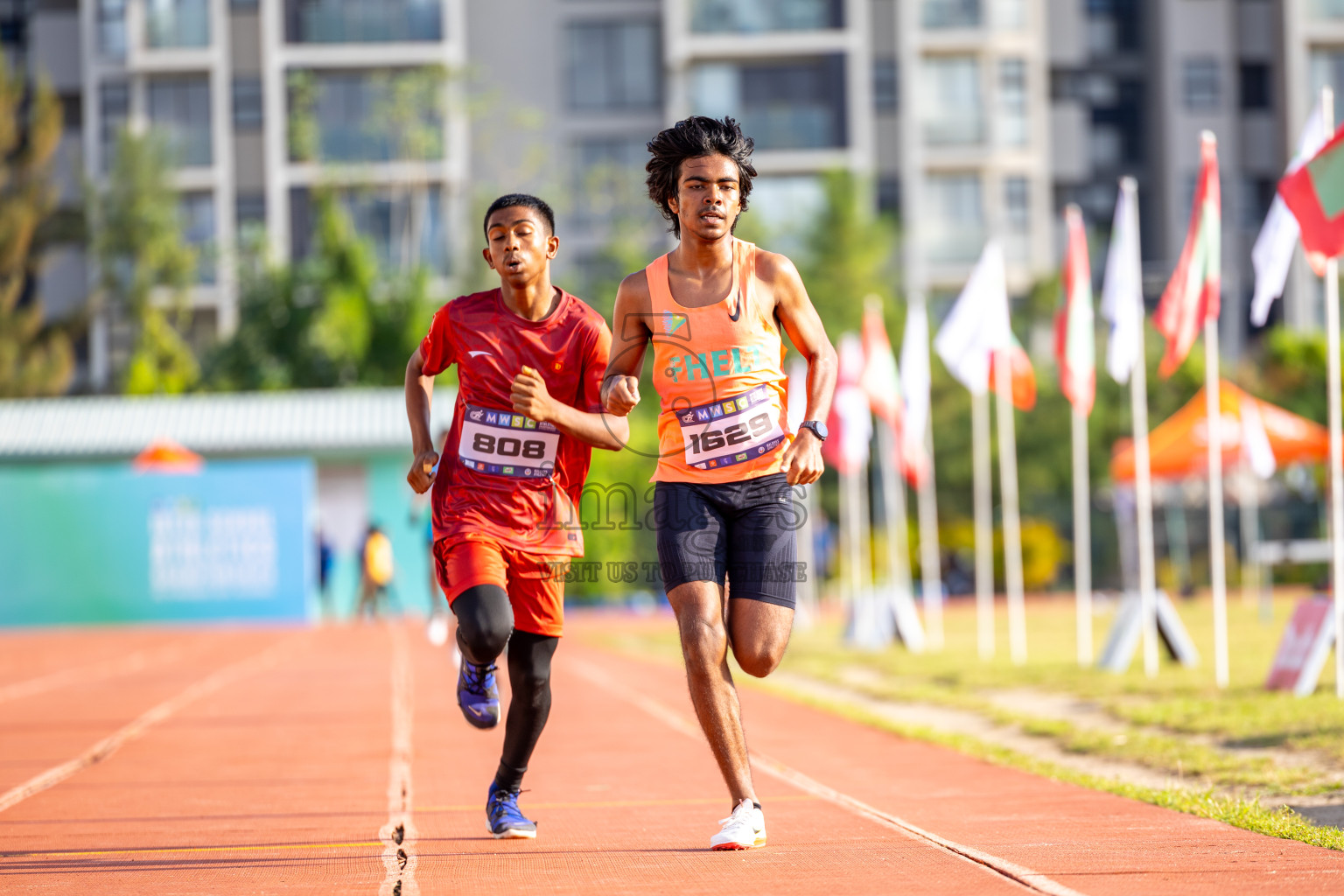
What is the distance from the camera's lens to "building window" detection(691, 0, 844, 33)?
160ft

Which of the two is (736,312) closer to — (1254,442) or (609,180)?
(1254,442)

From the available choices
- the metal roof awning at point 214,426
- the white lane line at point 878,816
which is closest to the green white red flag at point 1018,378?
the white lane line at point 878,816

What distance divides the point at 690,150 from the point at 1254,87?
49.1m

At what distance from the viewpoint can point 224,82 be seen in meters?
49.1

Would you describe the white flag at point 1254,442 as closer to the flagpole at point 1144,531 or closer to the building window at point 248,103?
the flagpole at point 1144,531

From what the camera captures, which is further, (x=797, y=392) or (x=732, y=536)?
(x=797, y=392)

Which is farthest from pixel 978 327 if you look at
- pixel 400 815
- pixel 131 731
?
pixel 400 815

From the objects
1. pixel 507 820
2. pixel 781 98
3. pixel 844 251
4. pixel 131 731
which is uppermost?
pixel 781 98

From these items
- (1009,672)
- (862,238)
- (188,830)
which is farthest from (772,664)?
(862,238)

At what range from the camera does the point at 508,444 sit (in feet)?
19.7

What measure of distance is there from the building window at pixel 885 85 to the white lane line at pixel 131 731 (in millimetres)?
33622

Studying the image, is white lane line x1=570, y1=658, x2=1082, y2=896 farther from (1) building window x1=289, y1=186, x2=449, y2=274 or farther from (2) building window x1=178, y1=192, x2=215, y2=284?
(2) building window x1=178, y1=192, x2=215, y2=284

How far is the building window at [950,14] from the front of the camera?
49.6 metres

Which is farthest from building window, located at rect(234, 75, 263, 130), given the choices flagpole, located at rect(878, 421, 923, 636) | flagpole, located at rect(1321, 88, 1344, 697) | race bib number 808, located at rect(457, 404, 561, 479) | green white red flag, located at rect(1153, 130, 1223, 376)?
race bib number 808, located at rect(457, 404, 561, 479)
